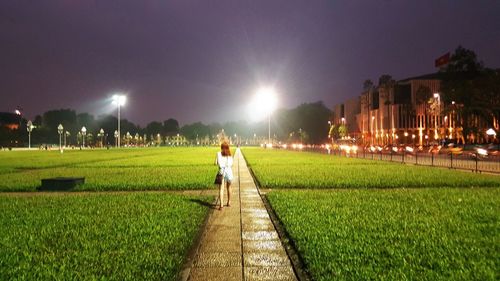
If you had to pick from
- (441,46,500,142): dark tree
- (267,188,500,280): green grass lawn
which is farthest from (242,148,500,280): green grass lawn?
(441,46,500,142): dark tree

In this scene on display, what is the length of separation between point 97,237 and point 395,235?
6.16m

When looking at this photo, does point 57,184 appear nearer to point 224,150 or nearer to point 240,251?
point 224,150

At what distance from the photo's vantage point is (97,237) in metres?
9.43

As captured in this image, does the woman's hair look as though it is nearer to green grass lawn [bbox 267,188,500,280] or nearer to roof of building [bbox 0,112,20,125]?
green grass lawn [bbox 267,188,500,280]

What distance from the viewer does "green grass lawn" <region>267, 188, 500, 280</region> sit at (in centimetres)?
699

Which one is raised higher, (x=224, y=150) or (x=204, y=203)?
(x=224, y=150)

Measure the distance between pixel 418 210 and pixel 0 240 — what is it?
34.1 ft

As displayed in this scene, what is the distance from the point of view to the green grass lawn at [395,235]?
6.99 meters

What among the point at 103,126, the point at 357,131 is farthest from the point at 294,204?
the point at 103,126

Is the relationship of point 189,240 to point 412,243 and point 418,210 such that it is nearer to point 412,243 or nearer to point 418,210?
point 412,243

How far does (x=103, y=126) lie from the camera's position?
18812 centimetres

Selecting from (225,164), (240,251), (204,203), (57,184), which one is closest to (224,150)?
(225,164)

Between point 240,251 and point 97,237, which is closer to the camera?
point 240,251

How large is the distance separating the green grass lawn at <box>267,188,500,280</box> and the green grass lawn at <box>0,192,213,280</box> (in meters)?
2.45
